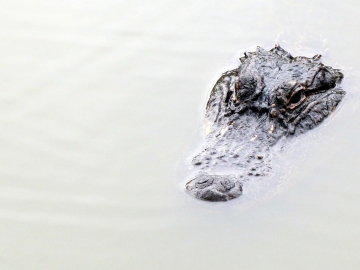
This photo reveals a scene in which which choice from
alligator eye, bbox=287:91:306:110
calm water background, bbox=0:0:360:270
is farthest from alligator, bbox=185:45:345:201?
calm water background, bbox=0:0:360:270

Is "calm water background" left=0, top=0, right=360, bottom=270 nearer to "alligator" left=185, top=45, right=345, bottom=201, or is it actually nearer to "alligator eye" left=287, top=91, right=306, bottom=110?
"alligator" left=185, top=45, right=345, bottom=201

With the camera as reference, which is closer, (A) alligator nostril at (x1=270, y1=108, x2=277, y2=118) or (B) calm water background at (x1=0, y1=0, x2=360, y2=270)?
(B) calm water background at (x1=0, y1=0, x2=360, y2=270)

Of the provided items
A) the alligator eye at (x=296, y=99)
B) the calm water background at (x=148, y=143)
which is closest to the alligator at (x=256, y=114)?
the alligator eye at (x=296, y=99)

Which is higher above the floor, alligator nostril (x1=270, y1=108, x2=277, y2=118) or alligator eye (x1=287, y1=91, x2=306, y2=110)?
alligator eye (x1=287, y1=91, x2=306, y2=110)

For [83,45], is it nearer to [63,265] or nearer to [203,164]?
[203,164]

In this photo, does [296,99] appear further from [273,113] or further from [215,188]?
[215,188]

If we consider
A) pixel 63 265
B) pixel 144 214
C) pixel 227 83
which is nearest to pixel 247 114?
pixel 227 83

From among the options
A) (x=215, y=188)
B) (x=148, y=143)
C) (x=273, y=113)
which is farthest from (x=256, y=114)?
(x=215, y=188)
